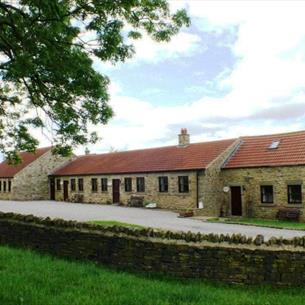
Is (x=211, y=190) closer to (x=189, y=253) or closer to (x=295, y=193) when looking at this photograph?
(x=295, y=193)

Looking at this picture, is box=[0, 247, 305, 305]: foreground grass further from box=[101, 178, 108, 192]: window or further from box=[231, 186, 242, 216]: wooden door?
box=[101, 178, 108, 192]: window

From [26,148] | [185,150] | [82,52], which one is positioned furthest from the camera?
[185,150]

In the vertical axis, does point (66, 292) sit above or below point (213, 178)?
below

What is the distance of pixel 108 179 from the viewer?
4275 cm

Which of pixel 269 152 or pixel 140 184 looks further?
pixel 140 184

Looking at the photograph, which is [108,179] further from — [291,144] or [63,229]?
[63,229]

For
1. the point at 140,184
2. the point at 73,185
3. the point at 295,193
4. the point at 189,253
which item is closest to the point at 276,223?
the point at 295,193

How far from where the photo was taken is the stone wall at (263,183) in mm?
29125

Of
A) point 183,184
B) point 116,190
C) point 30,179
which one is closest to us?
point 183,184

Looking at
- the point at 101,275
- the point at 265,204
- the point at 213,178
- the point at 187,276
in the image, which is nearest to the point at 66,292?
the point at 101,275

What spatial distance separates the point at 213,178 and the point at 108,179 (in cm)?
1280

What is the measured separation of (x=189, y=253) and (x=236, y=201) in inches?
939

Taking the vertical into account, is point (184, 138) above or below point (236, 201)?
above

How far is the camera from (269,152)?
32.4 meters
